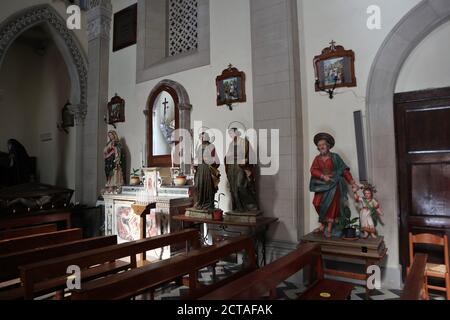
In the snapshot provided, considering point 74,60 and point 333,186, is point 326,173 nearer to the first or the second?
point 333,186

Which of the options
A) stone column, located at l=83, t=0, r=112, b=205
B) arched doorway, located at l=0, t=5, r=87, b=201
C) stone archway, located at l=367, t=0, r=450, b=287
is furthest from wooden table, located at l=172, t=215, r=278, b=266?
arched doorway, located at l=0, t=5, r=87, b=201

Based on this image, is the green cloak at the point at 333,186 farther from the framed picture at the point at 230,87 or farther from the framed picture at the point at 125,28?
the framed picture at the point at 125,28

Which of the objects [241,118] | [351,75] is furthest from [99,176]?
[351,75]

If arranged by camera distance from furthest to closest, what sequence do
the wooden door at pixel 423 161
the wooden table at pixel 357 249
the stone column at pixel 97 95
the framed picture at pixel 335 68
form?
the stone column at pixel 97 95
the framed picture at pixel 335 68
the wooden door at pixel 423 161
the wooden table at pixel 357 249

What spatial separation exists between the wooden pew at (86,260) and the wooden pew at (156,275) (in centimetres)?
47

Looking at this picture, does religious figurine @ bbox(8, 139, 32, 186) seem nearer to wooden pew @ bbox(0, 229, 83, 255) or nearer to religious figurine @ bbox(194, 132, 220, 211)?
wooden pew @ bbox(0, 229, 83, 255)

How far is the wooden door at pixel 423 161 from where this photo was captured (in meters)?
3.36

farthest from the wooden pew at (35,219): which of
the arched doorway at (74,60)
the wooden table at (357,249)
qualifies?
the wooden table at (357,249)

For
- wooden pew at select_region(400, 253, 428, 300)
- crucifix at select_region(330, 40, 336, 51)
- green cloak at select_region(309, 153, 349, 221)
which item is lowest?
wooden pew at select_region(400, 253, 428, 300)

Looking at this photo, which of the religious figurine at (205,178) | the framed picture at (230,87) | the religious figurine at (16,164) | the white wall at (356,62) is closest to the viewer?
the white wall at (356,62)

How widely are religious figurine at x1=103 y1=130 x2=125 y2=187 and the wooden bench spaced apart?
4421 millimetres

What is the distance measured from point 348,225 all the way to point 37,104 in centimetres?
888

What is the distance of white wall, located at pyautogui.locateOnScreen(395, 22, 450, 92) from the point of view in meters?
3.38

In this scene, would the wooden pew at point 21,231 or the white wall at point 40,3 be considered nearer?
the wooden pew at point 21,231
